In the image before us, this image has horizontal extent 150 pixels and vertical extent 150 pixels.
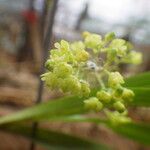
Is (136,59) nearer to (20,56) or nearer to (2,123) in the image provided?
(2,123)

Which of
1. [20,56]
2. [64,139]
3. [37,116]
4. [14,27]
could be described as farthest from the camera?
[14,27]

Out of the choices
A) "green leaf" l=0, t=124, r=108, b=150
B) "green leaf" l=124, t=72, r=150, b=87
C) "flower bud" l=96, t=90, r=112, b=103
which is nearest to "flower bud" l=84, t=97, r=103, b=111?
"flower bud" l=96, t=90, r=112, b=103

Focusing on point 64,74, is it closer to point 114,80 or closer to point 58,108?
point 114,80

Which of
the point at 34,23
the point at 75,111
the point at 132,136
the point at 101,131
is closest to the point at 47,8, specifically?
the point at 75,111

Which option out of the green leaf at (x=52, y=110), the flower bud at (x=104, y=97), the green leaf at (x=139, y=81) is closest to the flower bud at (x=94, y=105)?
the flower bud at (x=104, y=97)

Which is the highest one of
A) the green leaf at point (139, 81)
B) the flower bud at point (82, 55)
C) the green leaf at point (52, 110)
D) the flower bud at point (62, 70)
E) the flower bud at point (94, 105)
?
the flower bud at point (82, 55)

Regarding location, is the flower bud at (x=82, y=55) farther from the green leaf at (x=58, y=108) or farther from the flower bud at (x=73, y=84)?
the green leaf at (x=58, y=108)
